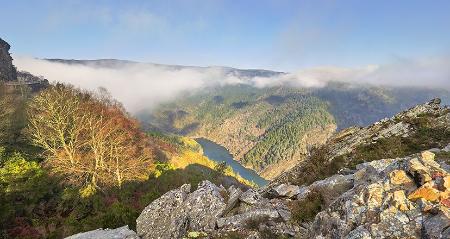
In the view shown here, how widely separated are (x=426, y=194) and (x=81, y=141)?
54071mm

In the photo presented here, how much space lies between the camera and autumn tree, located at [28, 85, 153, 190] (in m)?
54.1

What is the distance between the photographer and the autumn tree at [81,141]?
54.1 meters

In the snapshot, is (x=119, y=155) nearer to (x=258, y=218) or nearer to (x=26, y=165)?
(x=26, y=165)

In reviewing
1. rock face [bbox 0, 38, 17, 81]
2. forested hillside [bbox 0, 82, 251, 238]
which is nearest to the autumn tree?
forested hillside [bbox 0, 82, 251, 238]

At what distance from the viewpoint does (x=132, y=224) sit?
32.8 meters

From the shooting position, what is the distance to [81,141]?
192ft

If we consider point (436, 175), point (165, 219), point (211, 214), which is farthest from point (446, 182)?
point (165, 219)

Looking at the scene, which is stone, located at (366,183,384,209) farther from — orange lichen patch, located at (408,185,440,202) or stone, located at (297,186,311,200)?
stone, located at (297,186,311,200)

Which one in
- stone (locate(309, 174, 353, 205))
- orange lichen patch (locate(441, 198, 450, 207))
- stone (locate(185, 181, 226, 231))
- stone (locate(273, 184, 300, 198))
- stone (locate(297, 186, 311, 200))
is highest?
orange lichen patch (locate(441, 198, 450, 207))

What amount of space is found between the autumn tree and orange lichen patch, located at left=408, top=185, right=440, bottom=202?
47.5 metres

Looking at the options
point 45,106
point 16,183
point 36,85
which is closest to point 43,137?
point 45,106

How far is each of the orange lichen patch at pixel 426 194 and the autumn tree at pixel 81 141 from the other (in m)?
47.5

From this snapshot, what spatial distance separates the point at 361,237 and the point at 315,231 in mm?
2771

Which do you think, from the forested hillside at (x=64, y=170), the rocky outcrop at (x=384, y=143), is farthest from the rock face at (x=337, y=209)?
the forested hillside at (x=64, y=170)
